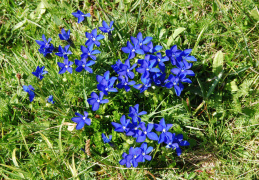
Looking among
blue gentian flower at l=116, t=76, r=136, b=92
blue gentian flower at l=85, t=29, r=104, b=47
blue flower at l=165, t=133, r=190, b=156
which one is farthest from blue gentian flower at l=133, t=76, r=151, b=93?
blue gentian flower at l=85, t=29, r=104, b=47

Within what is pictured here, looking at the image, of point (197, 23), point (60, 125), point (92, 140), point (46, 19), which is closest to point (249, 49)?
point (197, 23)

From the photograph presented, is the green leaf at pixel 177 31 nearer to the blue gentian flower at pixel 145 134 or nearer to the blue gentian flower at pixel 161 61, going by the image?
the blue gentian flower at pixel 161 61

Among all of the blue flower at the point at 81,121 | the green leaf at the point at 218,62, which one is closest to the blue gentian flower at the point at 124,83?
the blue flower at the point at 81,121

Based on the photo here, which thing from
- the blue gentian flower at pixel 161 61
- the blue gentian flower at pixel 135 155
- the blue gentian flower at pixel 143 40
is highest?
the blue gentian flower at pixel 143 40

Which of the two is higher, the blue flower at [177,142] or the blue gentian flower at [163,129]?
the blue gentian flower at [163,129]

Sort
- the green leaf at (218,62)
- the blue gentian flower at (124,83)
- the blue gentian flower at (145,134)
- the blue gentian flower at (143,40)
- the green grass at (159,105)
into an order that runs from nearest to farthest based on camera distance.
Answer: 1. the blue gentian flower at (145,134)
2. the blue gentian flower at (124,83)
3. the blue gentian flower at (143,40)
4. the green grass at (159,105)
5. the green leaf at (218,62)

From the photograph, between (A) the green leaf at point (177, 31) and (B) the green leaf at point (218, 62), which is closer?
(B) the green leaf at point (218, 62)
